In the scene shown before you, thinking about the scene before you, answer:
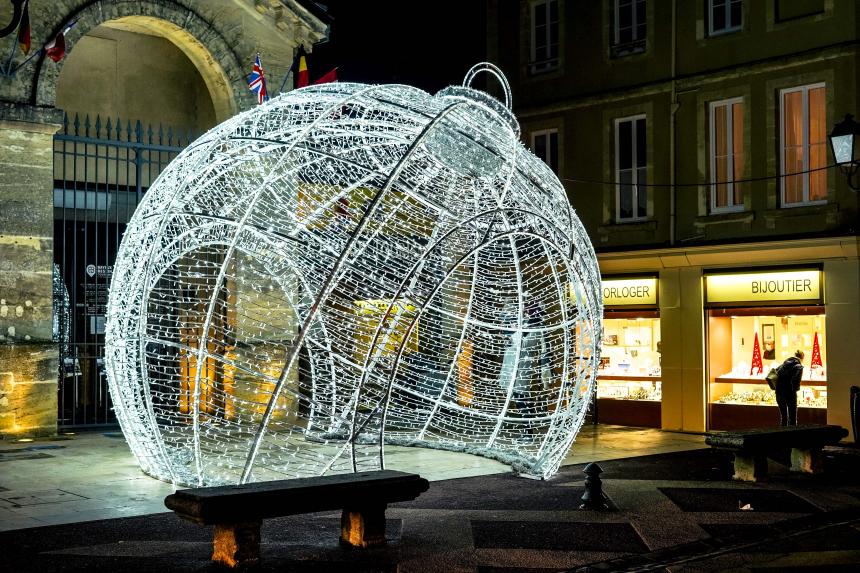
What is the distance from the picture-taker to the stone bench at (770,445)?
11.0m

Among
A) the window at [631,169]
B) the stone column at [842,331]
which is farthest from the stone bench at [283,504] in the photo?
the window at [631,169]

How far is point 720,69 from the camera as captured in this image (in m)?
17.1

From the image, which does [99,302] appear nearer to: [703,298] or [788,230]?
[703,298]

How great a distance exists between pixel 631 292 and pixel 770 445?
284 inches

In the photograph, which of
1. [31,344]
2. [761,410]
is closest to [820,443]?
[761,410]

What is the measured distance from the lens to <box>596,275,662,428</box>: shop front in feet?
59.1

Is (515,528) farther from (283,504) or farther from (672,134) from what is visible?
(672,134)

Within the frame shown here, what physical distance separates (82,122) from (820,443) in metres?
12.6

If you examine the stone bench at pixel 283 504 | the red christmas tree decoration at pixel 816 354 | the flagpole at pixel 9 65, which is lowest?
the stone bench at pixel 283 504

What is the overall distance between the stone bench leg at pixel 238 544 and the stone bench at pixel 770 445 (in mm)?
5927

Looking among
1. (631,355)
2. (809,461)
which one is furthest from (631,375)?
(809,461)

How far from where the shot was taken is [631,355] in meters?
18.4

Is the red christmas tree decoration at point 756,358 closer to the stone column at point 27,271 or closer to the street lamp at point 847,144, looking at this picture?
the street lamp at point 847,144

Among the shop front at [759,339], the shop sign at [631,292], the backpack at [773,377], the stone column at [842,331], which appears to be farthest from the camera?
the shop sign at [631,292]
